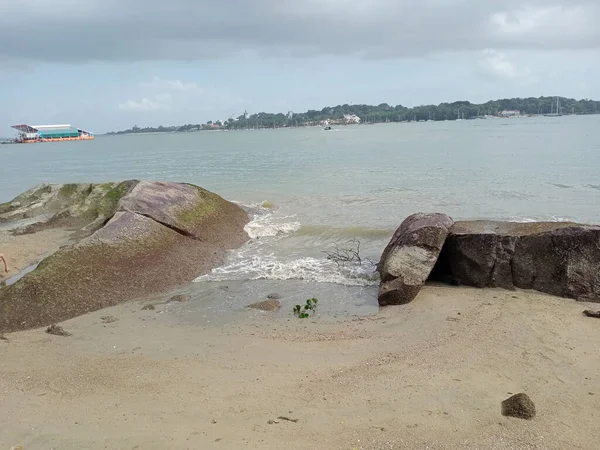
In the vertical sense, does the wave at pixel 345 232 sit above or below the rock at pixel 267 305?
above

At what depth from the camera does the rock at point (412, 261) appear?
383 inches

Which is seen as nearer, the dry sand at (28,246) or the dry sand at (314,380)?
the dry sand at (314,380)

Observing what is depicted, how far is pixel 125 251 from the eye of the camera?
36.6 feet

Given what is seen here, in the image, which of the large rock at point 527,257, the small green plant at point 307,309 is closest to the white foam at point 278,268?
the small green plant at point 307,309

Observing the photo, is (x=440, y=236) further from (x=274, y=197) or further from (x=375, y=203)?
(x=274, y=197)

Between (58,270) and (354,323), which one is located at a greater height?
(58,270)

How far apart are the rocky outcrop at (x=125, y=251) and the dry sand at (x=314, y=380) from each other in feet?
2.35

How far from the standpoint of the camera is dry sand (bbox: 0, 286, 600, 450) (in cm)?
547

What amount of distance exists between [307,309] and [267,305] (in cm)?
80

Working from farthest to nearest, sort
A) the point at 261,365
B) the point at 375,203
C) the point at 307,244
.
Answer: the point at 375,203
the point at 307,244
the point at 261,365

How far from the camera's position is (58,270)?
9.89 meters

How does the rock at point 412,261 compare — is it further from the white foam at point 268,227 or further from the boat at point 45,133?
the boat at point 45,133

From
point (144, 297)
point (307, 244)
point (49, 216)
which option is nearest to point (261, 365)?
point (144, 297)

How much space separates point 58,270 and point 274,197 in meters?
16.7
